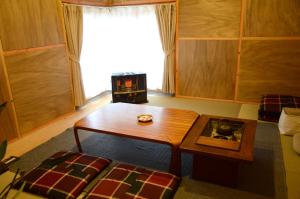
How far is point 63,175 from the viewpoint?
193cm

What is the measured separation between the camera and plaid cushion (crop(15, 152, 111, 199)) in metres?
1.80

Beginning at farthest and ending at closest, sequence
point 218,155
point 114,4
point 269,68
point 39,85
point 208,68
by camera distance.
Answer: point 114,4 → point 208,68 → point 269,68 → point 39,85 → point 218,155

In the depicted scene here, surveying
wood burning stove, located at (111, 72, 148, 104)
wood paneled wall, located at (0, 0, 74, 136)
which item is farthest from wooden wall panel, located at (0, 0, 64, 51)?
wood burning stove, located at (111, 72, 148, 104)

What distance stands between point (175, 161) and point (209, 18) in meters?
2.59

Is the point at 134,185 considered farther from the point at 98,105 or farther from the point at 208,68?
the point at 208,68

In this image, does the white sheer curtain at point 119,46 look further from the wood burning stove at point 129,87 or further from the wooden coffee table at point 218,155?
the wooden coffee table at point 218,155

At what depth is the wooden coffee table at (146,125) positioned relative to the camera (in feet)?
6.57

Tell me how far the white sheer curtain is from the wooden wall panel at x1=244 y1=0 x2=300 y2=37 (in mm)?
1502

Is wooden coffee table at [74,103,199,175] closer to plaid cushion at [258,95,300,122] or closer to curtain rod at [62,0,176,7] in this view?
plaid cushion at [258,95,300,122]

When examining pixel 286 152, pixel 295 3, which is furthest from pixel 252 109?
pixel 295 3

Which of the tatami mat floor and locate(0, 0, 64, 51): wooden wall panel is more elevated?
locate(0, 0, 64, 51): wooden wall panel

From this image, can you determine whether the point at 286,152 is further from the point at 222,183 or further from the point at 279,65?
the point at 279,65

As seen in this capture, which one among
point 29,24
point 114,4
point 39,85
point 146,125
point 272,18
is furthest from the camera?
point 114,4

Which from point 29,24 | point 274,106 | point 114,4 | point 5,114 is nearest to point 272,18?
Answer: point 274,106
